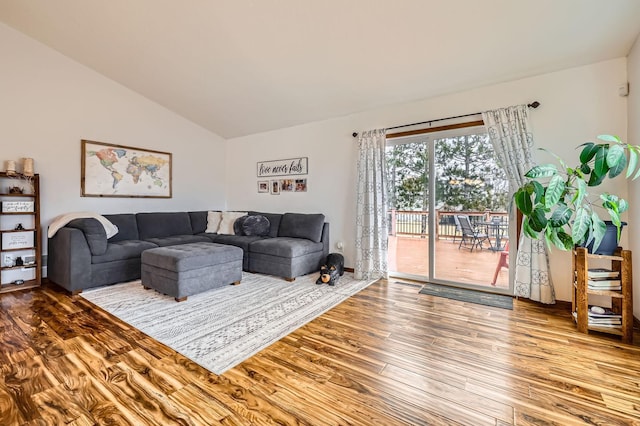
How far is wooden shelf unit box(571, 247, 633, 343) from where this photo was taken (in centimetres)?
220

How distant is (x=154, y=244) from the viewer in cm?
399

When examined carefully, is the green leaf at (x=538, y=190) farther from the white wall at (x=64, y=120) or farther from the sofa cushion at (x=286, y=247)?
the white wall at (x=64, y=120)

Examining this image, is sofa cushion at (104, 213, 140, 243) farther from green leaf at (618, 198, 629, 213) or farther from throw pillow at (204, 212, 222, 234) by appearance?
green leaf at (618, 198, 629, 213)

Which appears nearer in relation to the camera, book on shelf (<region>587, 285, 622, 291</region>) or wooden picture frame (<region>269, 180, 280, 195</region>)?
book on shelf (<region>587, 285, 622, 291</region>)

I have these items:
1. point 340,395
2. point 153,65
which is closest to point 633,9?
point 340,395

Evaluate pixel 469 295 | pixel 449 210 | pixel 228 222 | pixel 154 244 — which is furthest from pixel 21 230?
pixel 469 295

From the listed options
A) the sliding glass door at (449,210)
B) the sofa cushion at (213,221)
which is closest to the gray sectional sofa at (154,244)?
the sofa cushion at (213,221)

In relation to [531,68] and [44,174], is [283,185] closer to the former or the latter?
[44,174]

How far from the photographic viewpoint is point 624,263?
7.30 ft

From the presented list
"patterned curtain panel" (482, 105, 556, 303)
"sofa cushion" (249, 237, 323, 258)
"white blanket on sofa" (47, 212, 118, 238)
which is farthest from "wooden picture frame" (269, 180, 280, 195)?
"patterned curtain panel" (482, 105, 556, 303)

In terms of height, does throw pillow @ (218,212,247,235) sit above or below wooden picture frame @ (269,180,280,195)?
below

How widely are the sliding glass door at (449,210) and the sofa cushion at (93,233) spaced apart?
11.8 ft

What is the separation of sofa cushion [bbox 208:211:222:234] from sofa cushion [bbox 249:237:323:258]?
1.24 metres

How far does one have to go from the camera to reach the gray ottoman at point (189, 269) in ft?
9.81
